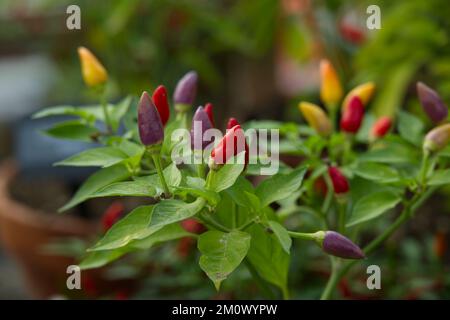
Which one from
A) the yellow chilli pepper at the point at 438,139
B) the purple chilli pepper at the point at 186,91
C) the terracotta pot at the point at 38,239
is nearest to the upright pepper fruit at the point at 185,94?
the purple chilli pepper at the point at 186,91

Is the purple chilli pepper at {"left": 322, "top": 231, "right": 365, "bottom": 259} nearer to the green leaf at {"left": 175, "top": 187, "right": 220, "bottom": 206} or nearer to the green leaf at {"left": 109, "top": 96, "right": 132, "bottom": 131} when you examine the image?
the green leaf at {"left": 175, "top": 187, "right": 220, "bottom": 206}

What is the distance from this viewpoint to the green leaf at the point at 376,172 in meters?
0.60

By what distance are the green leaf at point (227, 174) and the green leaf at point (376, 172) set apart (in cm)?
15

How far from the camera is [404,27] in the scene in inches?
47.0

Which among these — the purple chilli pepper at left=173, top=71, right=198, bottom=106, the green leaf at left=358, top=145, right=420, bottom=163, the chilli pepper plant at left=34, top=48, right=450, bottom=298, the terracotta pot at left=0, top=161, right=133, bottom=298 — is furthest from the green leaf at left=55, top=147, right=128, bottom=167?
the terracotta pot at left=0, top=161, right=133, bottom=298

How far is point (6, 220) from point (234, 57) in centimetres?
88

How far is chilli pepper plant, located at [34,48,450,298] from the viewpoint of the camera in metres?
0.49

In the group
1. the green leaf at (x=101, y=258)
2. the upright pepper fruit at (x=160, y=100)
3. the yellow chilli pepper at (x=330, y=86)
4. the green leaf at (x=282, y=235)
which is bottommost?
the green leaf at (x=101, y=258)

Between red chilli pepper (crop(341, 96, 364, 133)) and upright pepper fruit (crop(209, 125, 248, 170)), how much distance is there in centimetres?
20

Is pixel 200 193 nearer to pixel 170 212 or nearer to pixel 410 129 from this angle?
pixel 170 212

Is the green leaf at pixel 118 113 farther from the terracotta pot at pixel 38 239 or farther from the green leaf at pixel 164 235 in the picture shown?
the terracotta pot at pixel 38 239

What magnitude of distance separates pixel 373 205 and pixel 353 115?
0.12 meters

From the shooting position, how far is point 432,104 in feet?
2.07

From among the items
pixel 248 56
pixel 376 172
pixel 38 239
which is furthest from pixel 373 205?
pixel 248 56
